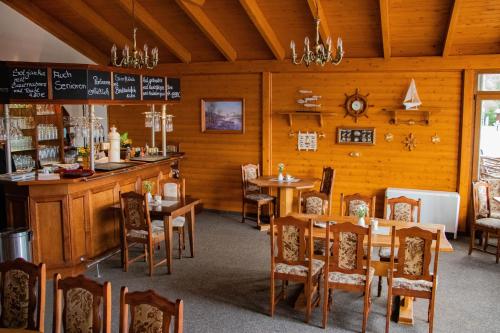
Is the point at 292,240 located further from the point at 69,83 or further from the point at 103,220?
the point at 69,83

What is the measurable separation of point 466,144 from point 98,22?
21.9ft

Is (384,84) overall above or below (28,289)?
above

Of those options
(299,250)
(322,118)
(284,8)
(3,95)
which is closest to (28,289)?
(299,250)

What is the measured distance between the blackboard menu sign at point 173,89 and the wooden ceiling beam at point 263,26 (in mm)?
1822

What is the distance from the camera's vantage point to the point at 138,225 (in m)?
6.52

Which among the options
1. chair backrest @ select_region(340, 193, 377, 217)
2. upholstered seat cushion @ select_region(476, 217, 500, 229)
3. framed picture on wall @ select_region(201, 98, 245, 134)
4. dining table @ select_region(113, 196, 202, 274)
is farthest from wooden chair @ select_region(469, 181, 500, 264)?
framed picture on wall @ select_region(201, 98, 245, 134)

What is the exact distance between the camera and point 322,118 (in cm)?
915

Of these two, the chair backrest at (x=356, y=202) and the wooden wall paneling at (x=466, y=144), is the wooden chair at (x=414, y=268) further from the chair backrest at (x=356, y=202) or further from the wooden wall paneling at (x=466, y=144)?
the wooden wall paneling at (x=466, y=144)

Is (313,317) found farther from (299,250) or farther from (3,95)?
(3,95)

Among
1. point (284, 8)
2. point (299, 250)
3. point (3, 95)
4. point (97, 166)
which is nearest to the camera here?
point (299, 250)

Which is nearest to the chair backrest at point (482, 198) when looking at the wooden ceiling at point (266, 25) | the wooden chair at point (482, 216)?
the wooden chair at point (482, 216)

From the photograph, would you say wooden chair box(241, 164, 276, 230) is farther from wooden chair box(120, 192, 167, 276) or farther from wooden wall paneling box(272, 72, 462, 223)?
wooden chair box(120, 192, 167, 276)

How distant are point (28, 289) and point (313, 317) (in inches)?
116

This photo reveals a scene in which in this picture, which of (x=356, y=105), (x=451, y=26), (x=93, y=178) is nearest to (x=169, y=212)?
(x=93, y=178)
